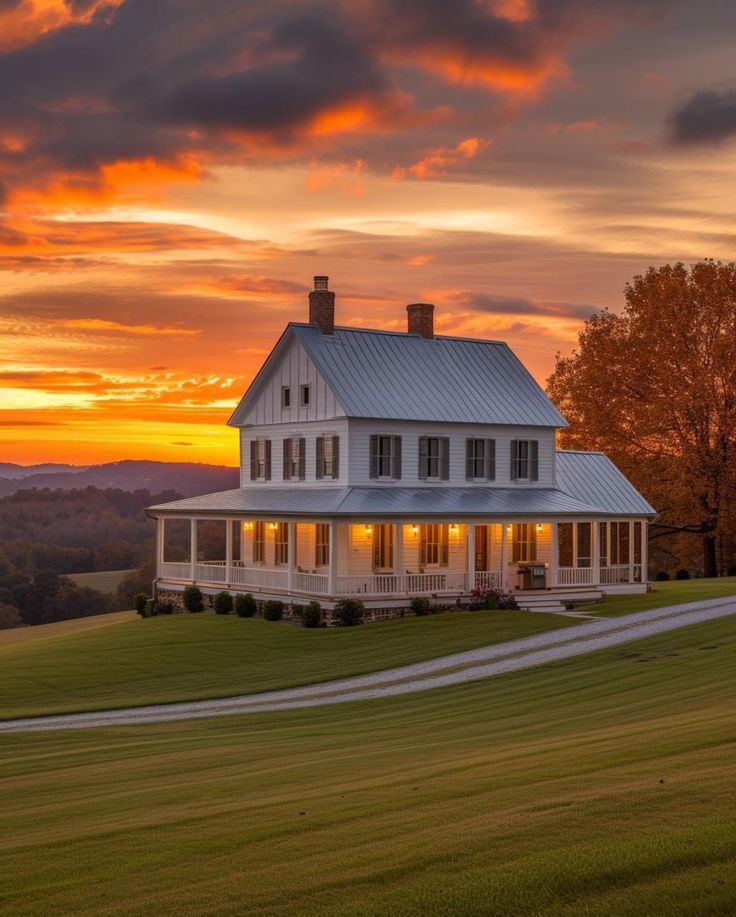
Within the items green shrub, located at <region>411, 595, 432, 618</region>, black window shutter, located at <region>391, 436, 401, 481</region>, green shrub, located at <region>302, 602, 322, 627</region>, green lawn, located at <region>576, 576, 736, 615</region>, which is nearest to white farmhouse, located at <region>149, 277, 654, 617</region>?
black window shutter, located at <region>391, 436, 401, 481</region>

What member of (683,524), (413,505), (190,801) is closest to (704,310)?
(683,524)

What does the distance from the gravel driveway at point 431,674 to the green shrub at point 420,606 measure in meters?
5.75

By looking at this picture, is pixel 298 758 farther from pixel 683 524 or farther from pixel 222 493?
pixel 683 524

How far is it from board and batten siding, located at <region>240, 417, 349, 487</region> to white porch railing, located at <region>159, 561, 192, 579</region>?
14.4ft

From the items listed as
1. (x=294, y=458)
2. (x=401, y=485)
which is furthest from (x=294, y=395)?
(x=401, y=485)

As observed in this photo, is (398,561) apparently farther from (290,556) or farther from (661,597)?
(661,597)

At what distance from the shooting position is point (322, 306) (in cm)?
4597

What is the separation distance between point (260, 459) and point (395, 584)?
1103 centimetres

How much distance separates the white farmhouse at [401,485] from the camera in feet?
134

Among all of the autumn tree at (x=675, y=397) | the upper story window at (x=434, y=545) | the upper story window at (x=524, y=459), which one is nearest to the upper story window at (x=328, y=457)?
the upper story window at (x=434, y=545)

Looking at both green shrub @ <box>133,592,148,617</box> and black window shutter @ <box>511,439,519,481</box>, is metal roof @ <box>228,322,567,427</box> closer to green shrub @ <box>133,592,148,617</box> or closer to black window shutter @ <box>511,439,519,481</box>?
black window shutter @ <box>511,439,519,481</box>

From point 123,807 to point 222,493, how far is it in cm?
3470

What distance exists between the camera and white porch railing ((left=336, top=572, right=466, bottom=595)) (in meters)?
38.7

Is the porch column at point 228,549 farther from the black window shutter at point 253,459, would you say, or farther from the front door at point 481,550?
the front door at point 481,550
